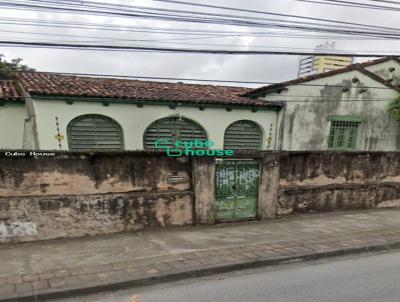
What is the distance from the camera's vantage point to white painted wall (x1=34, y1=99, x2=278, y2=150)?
10617 mm

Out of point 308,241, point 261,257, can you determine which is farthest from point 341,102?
point 261,257

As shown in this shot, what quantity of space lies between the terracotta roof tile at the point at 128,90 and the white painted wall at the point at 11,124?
0.91 metres

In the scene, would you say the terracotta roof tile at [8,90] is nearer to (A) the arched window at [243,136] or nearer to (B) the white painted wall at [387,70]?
(A) the arched window at [243,136]

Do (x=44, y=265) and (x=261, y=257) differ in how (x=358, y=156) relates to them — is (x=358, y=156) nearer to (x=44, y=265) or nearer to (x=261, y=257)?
(x=261, y=257)

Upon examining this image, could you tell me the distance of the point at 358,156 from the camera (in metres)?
8.38

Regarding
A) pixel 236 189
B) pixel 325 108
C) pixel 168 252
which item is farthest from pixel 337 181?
pixel 325 108

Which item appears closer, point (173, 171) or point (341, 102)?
point (173, 171)

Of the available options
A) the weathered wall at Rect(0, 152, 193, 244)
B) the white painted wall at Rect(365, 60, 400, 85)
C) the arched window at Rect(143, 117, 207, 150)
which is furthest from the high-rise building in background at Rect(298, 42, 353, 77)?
the weathered wall at Rect(0, 152, 193, 244)

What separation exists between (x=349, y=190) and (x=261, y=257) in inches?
176

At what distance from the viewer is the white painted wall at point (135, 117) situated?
10617 millimetres

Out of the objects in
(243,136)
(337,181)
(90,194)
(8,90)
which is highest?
(8,90)

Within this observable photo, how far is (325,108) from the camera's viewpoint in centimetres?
1354

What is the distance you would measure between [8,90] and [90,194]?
8054 mm

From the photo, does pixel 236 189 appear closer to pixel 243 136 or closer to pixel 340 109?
pixel 243 136
